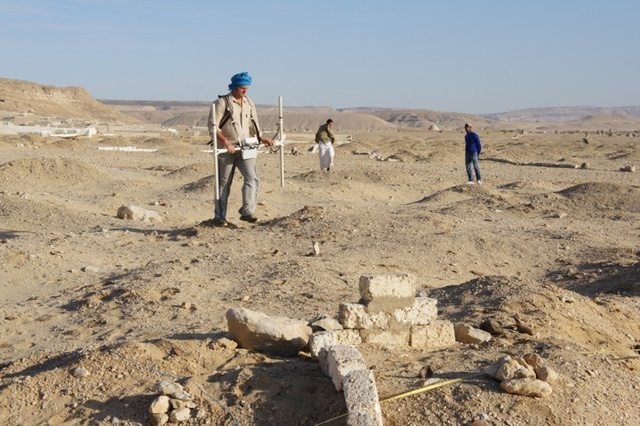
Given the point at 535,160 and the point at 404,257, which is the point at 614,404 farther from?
the point at 535,160

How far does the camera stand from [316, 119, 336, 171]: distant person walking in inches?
699

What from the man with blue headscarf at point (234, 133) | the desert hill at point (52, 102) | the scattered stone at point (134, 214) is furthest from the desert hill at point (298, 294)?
the desert hill at point (52, 102)

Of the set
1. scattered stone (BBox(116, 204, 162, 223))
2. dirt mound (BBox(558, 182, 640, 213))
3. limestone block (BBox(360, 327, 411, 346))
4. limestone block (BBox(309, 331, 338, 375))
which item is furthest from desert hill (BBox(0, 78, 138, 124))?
limestone block (BBox(309, 331, 338, 375))

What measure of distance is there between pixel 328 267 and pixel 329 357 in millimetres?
3804

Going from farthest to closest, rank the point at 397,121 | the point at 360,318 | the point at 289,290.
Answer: the point at 397,121, the point at 289,290, the point at 360,318

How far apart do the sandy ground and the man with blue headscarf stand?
0.57 metres

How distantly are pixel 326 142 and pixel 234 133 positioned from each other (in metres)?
8.53

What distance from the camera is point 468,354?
4.72 metres

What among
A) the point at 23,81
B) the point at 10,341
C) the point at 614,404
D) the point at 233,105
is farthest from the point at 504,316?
the point at 23,81

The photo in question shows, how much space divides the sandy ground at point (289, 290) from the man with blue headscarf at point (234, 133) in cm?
57

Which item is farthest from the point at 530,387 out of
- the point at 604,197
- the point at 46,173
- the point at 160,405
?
the point at 46,173

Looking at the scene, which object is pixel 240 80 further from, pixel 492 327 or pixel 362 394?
pixel 362 394

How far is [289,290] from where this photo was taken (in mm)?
7039

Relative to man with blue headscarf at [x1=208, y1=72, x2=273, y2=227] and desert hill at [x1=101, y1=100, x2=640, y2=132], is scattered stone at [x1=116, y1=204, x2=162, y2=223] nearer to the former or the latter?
man with blue headscarf at [x1=208, y1=72, x2=273, y2=227]
